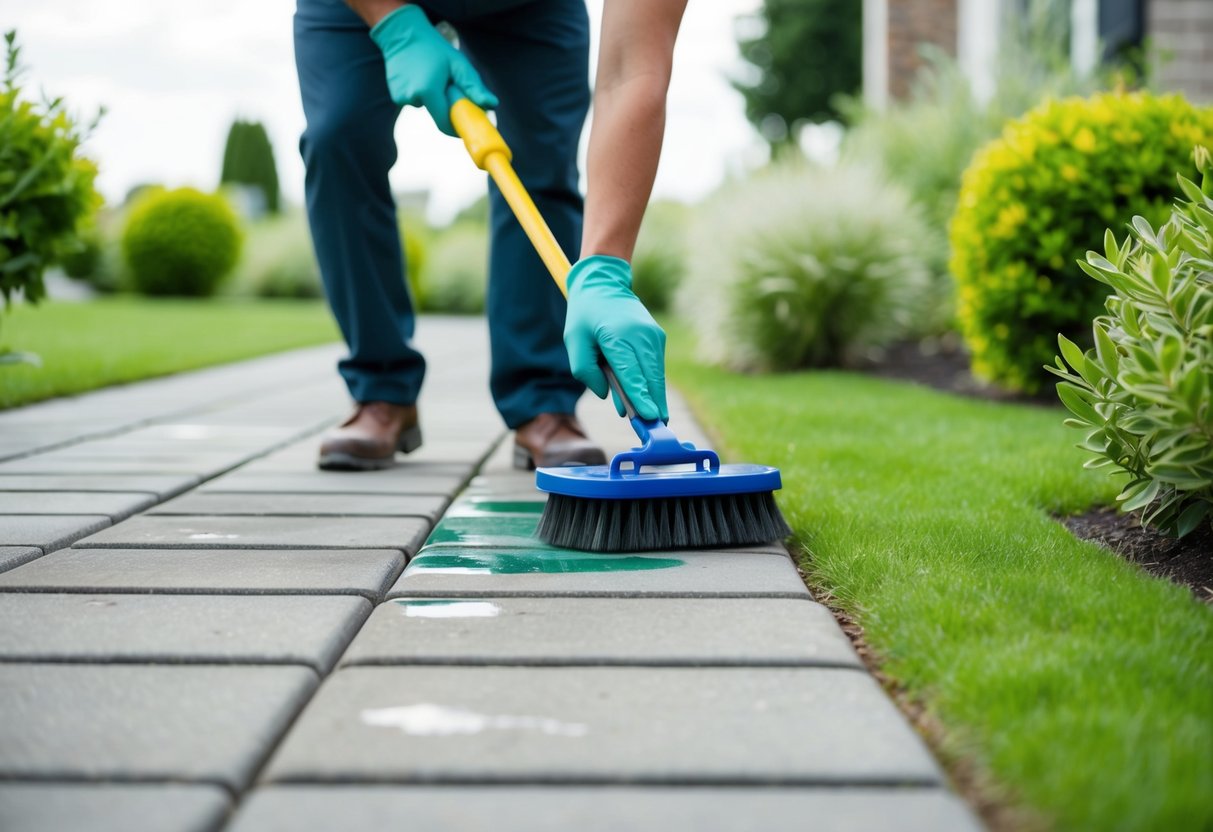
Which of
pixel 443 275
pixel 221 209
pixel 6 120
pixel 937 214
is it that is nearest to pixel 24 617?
pixel 6 120

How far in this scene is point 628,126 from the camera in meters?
2.20

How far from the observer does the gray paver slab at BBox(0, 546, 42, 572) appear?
184cm

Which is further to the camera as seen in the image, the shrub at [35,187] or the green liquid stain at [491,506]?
the shrub at [35,187]

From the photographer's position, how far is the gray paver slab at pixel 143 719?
1.07 metres

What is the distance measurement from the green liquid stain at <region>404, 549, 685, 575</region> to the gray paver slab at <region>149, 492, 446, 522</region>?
37 cm

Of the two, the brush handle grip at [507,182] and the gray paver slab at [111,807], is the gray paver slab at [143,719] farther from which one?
the brush handle grip at [507,182]

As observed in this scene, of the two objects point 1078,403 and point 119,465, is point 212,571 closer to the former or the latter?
point 119,465

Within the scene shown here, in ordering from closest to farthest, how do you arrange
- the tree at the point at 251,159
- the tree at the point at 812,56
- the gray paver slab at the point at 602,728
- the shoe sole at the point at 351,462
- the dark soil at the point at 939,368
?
the gray paver slab at the point at 602,728 < the shoe sole at the point at 351,462 < the dark soil at the point at 939,368 < the tree at the point at 812,56 < the tree at the point at 251,159

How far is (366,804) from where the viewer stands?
1.00 m

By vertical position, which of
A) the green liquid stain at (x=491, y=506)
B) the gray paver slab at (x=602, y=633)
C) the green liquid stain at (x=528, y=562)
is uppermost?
the gray paver slab at (x=602, y=633)

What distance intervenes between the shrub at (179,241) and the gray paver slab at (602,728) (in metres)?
15.3

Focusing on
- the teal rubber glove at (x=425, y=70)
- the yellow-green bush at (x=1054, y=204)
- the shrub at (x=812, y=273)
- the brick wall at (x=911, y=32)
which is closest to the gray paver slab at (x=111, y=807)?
the teal rubber glove at (x=425, y=70)

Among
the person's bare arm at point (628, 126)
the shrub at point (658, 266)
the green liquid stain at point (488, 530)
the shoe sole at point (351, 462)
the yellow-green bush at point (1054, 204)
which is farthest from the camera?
the shrub at point (658, 266)

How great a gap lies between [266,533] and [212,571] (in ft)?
0.99
